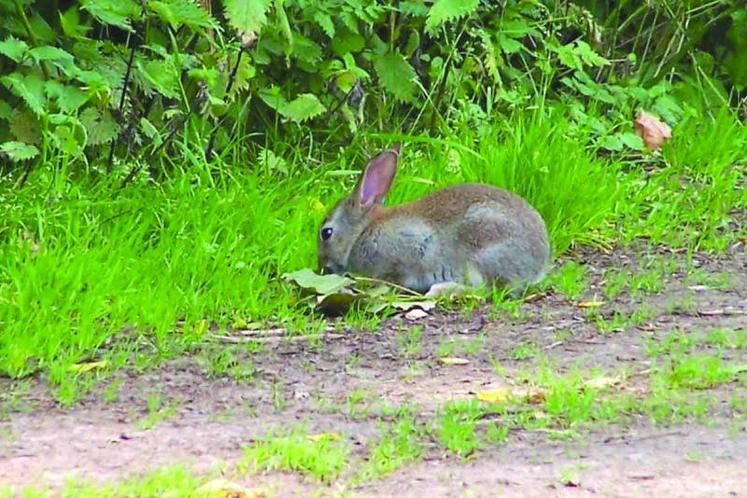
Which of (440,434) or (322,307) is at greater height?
(440,434)

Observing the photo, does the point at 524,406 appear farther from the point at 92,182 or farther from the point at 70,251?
the point at 92,182

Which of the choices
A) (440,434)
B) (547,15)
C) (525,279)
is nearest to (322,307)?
(525,279)

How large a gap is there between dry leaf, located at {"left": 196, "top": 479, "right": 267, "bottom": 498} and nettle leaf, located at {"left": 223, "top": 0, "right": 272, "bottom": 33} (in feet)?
8.72

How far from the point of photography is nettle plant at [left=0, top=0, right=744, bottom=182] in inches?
232

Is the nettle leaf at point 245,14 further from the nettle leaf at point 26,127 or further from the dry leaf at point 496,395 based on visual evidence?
the dry leaf at point 496,395

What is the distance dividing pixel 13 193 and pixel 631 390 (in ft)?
9.00

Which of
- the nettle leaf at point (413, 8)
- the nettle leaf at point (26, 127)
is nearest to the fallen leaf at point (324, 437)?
the nettle leaf at point (26, 127)

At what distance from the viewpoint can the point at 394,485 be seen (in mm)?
3375

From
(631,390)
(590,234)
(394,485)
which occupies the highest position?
(394,485)

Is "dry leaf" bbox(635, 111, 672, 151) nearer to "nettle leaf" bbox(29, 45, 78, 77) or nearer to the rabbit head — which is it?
the rabbit head

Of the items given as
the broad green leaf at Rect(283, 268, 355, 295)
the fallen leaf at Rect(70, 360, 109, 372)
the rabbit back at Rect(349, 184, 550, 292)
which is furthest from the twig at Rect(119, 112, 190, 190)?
the fallen leaf at Rect(70, 360, 109, 372)

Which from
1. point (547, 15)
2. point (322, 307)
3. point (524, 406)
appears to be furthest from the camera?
point (547, 15)

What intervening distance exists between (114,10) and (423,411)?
2.61 m

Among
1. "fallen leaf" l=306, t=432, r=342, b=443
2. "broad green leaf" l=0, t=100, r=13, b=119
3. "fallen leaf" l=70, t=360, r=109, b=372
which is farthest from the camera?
"broad green leaf" l=0, t=100, r=13, b=119
